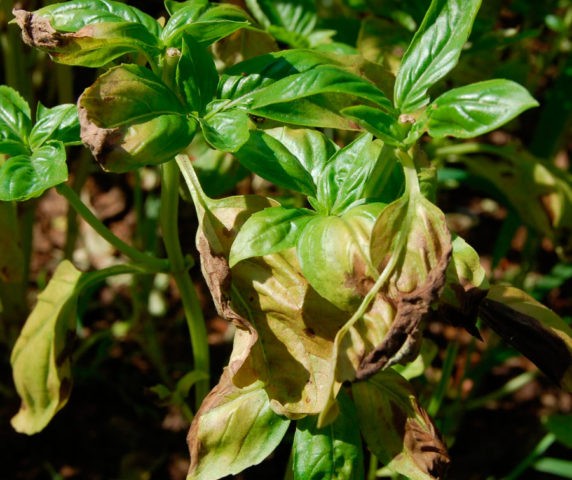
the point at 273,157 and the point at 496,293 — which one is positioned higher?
the point at 273,157

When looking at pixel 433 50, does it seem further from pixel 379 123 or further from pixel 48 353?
pixel 48 353

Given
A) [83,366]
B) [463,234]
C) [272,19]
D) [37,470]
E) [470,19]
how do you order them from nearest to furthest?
[470,19] < [272,19] < [37,470] < [83,366] < [463,234]

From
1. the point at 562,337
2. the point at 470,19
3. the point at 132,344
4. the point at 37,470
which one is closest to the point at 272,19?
the point at 470,19

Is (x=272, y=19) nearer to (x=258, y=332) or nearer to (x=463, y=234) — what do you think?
(x=258, y=332)

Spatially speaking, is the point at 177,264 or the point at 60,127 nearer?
the point at 60,127

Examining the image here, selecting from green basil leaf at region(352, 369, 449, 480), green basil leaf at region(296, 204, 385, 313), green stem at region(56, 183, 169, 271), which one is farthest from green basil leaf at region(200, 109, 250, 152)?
green basil leaf at region(352, 369, 449, 480)

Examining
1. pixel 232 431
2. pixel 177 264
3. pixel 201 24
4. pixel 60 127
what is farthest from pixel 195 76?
pixel 232 431
